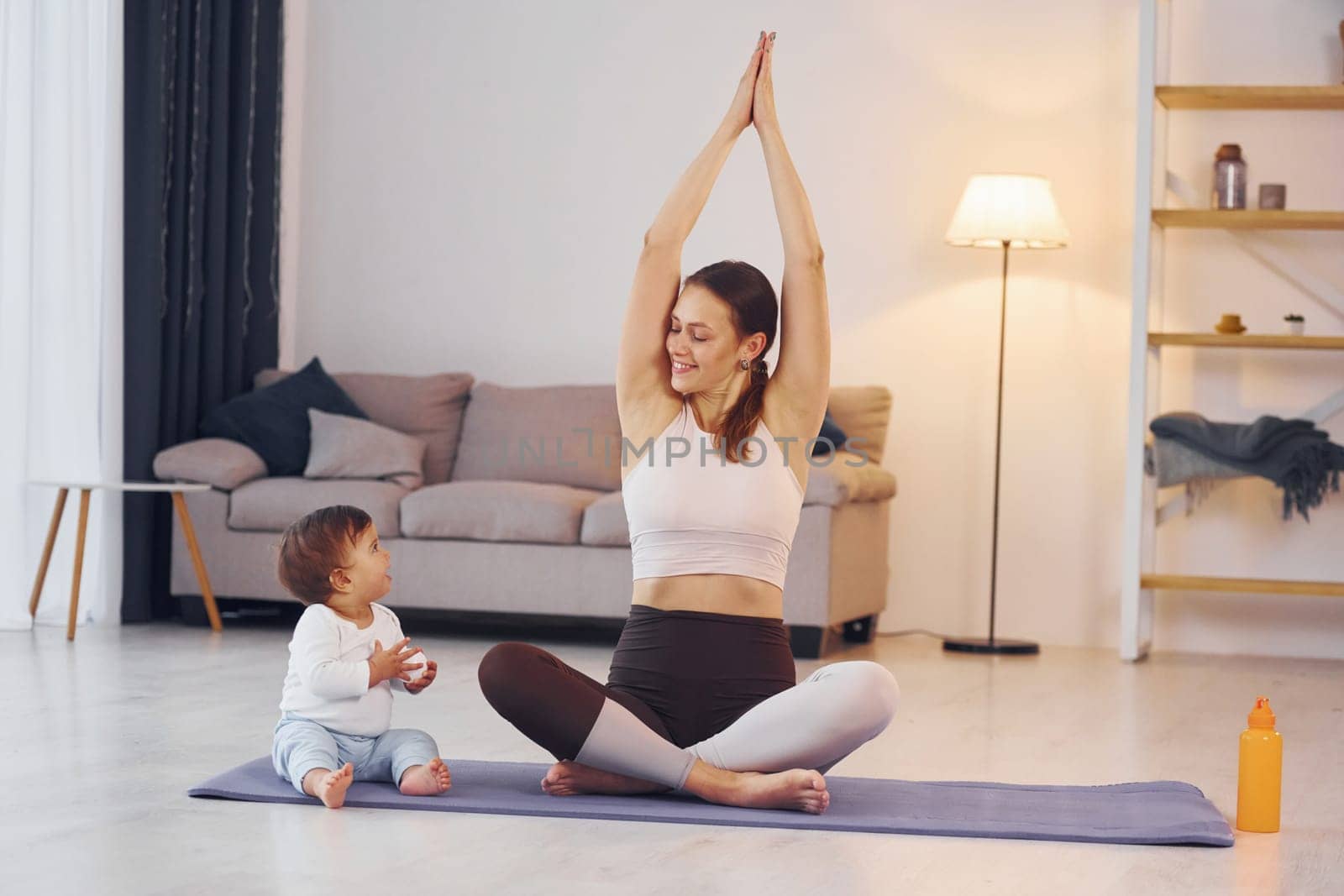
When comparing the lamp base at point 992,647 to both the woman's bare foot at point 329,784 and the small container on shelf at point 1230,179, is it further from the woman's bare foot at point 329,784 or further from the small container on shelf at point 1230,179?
the woman's bare foot at point 329,784

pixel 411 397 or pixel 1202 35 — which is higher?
pixel 1202 35

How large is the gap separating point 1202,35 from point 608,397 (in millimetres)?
2155

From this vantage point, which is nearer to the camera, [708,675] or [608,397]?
[708,675]

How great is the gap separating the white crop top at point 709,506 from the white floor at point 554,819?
0.38m

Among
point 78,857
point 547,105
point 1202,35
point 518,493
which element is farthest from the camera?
point 547,105

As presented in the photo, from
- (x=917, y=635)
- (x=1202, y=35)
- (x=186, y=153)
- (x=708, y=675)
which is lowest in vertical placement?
(x=917, y=635)

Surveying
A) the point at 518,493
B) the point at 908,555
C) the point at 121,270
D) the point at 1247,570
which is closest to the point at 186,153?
the point at 121,270

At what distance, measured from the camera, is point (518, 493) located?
4660mm

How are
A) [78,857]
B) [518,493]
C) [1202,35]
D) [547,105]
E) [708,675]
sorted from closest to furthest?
[78,857] → [708,675] → [518,493] → [1202,35] → [547,105]

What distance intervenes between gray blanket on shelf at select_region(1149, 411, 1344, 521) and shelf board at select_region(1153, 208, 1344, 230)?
585mm

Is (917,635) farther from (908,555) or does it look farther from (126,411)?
(126,411)

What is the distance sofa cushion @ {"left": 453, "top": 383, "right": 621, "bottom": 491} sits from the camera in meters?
5.04

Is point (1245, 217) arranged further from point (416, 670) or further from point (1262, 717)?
point (416, 670)

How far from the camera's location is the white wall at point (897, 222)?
496 cm
